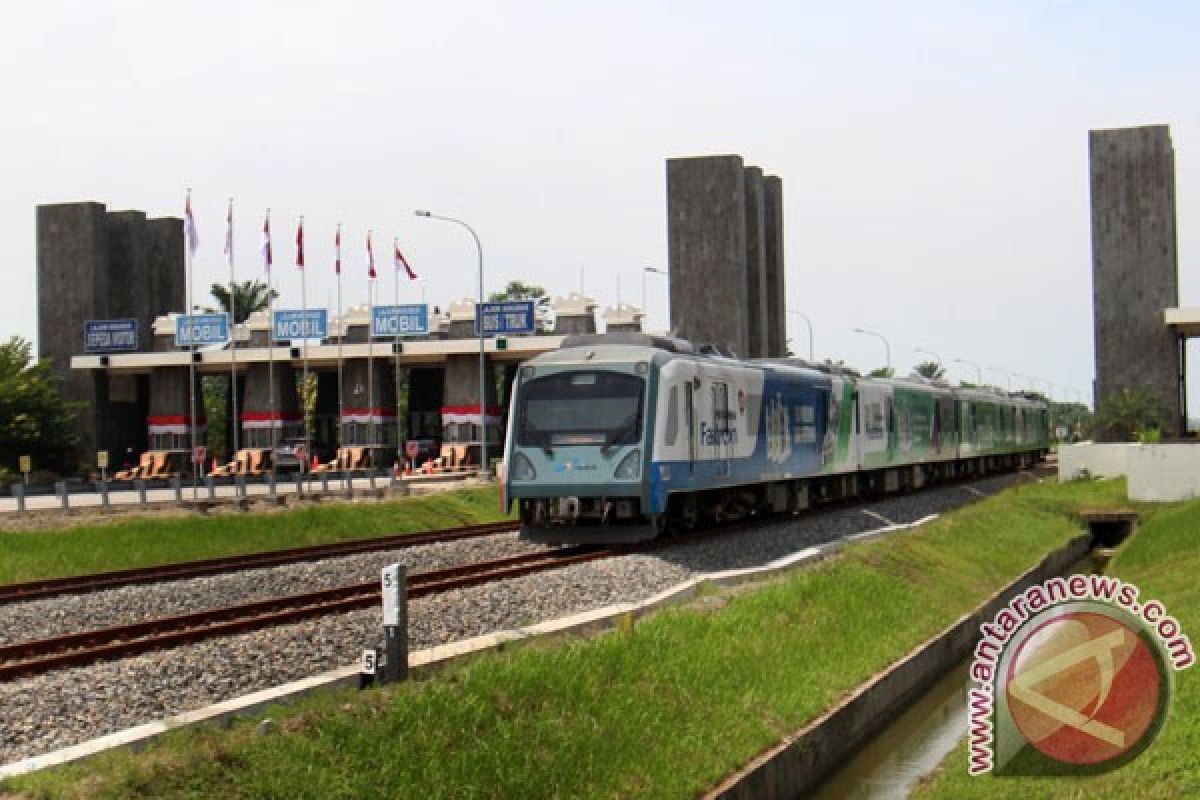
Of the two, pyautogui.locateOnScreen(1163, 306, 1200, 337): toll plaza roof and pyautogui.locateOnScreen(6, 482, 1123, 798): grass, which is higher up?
Result: pyautogui.locateOnScreen(1163, 306, 1200, 337): toll plaza roof

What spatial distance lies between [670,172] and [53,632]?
56.9 metres

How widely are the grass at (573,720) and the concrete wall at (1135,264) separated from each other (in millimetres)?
56206

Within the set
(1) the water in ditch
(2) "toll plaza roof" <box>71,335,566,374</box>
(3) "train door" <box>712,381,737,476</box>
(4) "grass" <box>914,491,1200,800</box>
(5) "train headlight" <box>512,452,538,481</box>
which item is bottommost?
(1) the water in ditch

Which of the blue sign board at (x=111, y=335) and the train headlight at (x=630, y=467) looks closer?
the train headlight at (x=630, y=467)

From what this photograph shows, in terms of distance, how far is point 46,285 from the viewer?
7931 centimetres

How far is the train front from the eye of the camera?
78.3 feet

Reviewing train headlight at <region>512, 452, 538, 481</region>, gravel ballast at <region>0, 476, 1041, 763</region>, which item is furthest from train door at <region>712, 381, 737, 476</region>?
train headlight at <region>512, 452, 538, 481</region>

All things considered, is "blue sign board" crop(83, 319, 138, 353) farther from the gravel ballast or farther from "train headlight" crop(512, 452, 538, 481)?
"train headlight" crop(512, 452, 538, 481)

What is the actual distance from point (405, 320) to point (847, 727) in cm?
6322

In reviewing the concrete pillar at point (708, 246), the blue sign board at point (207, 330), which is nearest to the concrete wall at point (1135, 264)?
the concrete pillar at point (708, 246)

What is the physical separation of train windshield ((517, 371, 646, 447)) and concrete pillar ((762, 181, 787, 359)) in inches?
2164

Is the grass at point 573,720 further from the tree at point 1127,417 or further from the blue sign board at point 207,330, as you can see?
the blue sign board at point 207,330

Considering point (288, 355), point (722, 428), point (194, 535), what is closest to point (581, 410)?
point (722, 428)

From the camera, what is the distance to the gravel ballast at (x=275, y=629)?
11.5 m
